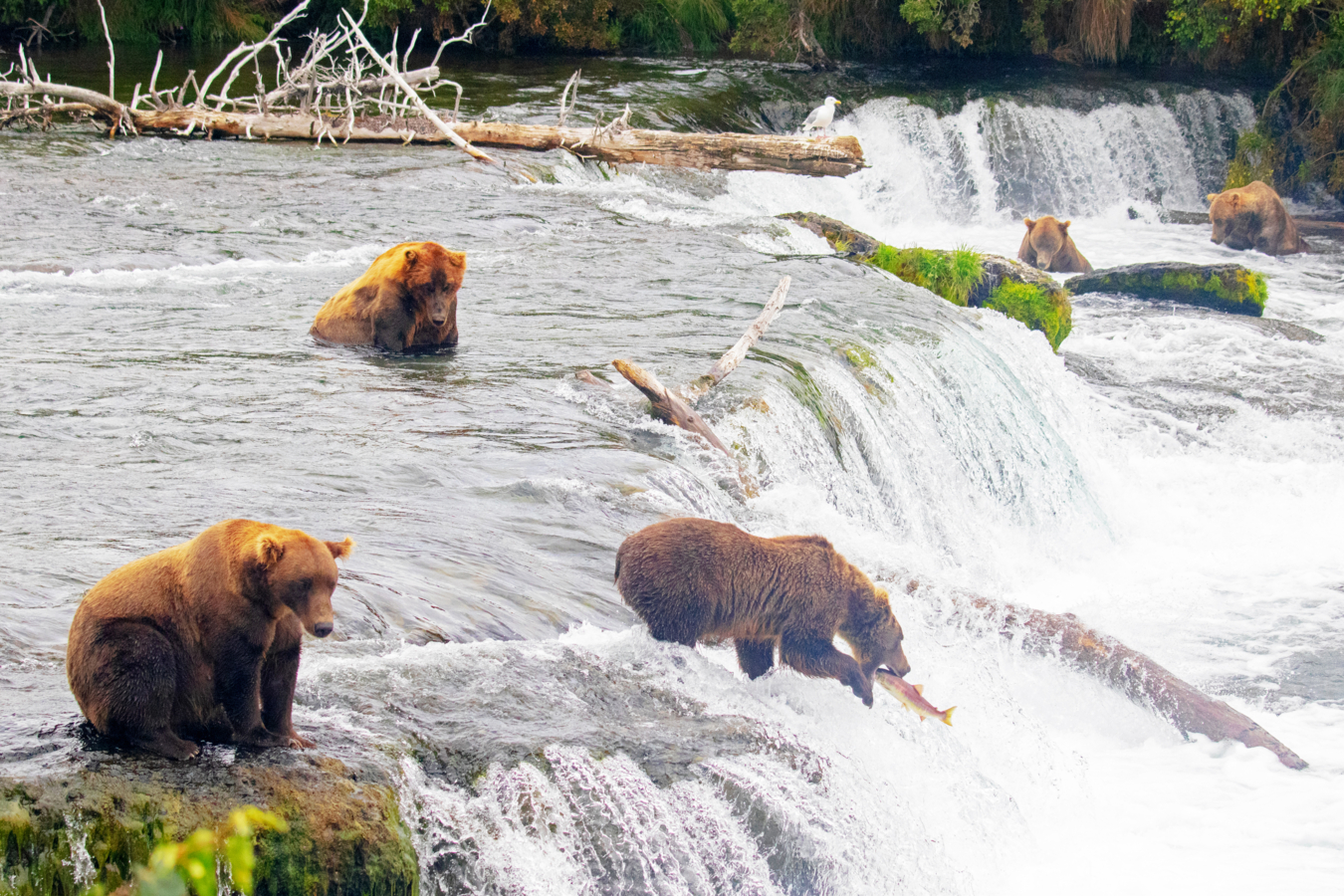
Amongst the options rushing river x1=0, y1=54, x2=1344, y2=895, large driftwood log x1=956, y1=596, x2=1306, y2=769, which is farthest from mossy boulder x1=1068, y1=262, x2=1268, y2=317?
large driftwood log x1=956, y1=596, x2=1306, y2=769

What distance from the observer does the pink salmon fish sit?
198 inches

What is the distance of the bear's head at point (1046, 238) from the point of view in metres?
15.9

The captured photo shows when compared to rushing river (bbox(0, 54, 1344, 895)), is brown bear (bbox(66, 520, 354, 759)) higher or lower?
higher

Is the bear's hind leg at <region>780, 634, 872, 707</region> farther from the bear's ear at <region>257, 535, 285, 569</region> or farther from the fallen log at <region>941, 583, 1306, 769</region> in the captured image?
the bear's ear at <region>257, 535, 285, 569</region>

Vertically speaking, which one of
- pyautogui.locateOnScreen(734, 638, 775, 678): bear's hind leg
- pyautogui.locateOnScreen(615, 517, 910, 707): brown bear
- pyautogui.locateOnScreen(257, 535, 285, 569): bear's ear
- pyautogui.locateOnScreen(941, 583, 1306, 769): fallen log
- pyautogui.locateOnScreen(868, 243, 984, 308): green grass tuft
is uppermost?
pyautogui.locateOnScreen(257, 535, 285, 569): bear's ear

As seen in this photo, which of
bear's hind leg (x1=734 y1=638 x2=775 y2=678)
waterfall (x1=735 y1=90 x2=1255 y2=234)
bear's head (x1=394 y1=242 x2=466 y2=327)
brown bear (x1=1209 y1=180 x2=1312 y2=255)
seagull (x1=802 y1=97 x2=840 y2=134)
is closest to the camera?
bear's hind leg (x1=734 y1=638 x2=775 y2=678)

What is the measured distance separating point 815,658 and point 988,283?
8514mm

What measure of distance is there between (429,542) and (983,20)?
21416mm

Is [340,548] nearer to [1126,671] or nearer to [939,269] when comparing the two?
[1126,671]

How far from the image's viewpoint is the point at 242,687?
318cm

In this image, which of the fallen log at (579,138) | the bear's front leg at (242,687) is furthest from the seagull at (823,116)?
the bear's front leg at (242,687)

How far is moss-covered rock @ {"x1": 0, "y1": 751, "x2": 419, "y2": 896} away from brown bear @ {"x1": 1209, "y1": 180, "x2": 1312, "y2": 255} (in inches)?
693

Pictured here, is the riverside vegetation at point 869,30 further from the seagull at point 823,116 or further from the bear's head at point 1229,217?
the seagull at point 823,116

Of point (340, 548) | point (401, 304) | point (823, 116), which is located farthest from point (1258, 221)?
point (340, 548)
